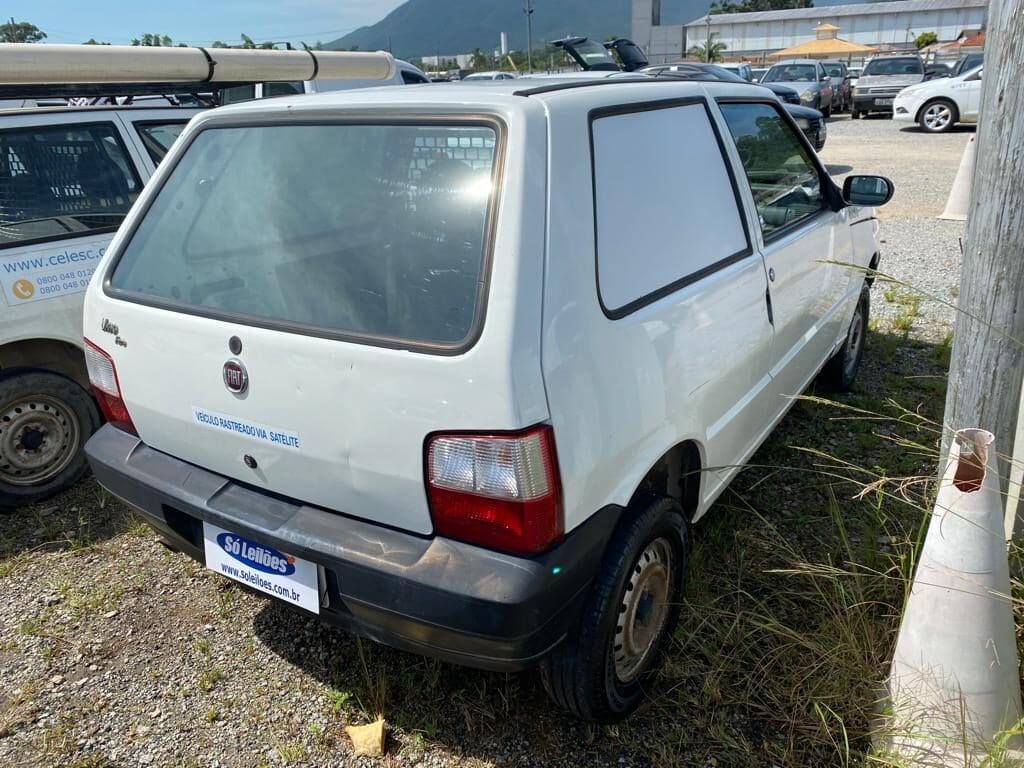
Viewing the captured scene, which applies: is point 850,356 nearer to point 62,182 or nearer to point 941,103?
point 62,182

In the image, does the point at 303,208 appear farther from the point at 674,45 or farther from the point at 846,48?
the point at 674,45

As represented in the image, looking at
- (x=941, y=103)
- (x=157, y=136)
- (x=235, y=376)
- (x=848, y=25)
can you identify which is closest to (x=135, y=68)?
(x=157, y=136)

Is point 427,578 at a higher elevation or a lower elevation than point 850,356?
higher

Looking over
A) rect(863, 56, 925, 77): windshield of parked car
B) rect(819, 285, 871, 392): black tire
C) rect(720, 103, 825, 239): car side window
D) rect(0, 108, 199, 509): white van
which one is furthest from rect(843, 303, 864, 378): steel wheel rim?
rect(863, 56, 925, 77): windshield of parked car

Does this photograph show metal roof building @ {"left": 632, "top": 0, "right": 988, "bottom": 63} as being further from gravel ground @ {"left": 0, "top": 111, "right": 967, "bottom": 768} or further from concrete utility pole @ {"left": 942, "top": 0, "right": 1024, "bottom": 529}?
gravel ground @ {"left": 0, "top": 111, "right": 967, "bottom": 768}

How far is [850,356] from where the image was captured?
182 inches

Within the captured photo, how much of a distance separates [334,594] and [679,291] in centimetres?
133

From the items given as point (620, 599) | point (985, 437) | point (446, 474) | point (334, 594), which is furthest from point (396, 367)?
point (985, 437)

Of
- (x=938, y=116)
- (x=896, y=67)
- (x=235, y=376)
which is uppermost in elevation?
(x=896, y=67)

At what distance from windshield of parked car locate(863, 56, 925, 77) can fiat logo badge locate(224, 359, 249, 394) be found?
24772 mm

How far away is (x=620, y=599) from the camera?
2.14 metres

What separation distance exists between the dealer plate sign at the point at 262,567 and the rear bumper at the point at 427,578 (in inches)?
2.1

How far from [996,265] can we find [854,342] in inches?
100

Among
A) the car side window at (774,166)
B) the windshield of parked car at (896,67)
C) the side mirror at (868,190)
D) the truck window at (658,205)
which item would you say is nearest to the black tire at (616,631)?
the truck window at (658,205)
